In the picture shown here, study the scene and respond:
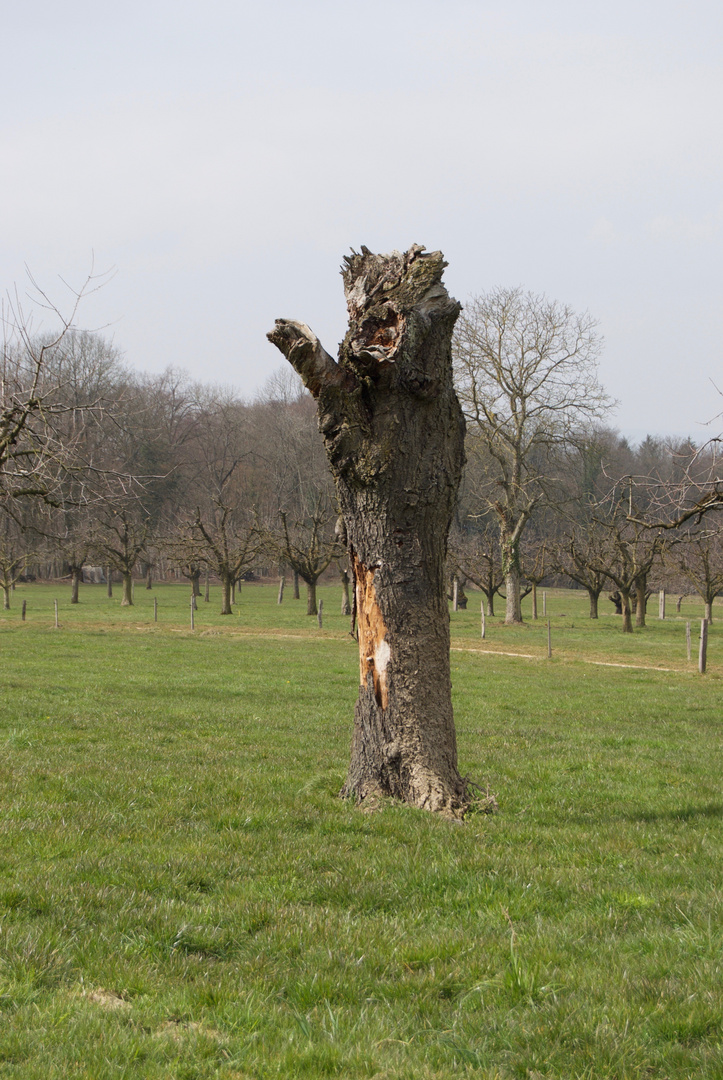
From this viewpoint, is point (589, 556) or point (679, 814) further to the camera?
point (589, 556)

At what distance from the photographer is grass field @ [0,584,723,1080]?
3.51 metres

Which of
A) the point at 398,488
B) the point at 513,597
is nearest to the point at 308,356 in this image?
the point at 398,488

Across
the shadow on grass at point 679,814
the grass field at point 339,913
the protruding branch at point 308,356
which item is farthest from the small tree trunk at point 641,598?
the protruding branch at point 308,356

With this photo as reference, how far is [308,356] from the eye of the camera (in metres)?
7.67

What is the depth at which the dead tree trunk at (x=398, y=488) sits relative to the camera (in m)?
7.76

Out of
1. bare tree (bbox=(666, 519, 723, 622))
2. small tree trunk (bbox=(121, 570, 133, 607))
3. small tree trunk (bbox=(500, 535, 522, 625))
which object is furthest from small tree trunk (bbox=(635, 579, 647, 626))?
small tree trunk (bbox=(121, 570, 133, 607))

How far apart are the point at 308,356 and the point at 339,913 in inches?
182

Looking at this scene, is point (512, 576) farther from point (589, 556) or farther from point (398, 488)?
point (398, 488)

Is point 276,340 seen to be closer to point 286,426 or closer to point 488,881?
point 488,881

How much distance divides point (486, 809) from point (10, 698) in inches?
440

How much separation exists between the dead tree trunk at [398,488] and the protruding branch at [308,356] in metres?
0.01

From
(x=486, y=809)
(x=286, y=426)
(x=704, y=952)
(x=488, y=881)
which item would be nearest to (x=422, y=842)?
(x=488, y=881)

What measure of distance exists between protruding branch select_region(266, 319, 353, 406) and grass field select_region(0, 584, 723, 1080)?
385 centimetres

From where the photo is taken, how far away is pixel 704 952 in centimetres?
456
